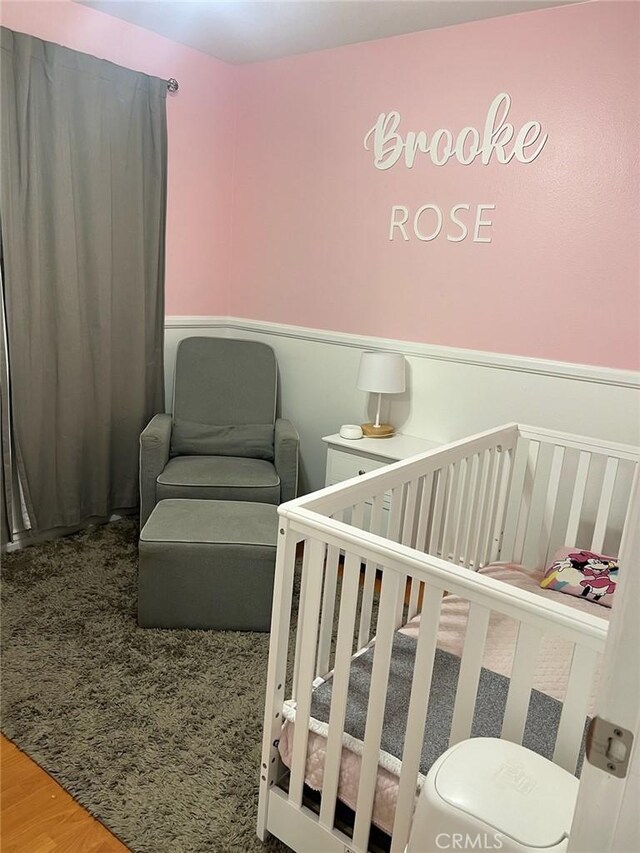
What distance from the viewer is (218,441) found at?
3223mm

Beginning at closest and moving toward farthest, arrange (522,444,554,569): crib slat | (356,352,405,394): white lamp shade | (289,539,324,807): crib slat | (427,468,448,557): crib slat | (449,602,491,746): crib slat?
(449,602,491,746): crib slat
(289,539,324,807): crib slat
(427,468,448,557): crib slat
(522,444,554,569): crib slat
(356,352,405,394): white lamp shade

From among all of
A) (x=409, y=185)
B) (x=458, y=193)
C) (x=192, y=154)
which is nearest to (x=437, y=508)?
(x=458, y=193)

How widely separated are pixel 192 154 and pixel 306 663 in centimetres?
279

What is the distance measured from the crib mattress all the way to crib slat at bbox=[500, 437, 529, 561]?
269 mm

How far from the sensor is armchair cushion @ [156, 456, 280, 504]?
9.27ft

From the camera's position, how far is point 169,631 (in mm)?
2412

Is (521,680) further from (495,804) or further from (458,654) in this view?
(458,654)

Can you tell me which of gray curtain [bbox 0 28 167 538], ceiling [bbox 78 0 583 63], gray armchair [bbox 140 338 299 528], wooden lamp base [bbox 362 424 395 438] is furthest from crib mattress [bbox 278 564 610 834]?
ceiling [bbox 78 0 583 63]

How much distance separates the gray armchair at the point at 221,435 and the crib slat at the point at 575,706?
→ 1.83 meters

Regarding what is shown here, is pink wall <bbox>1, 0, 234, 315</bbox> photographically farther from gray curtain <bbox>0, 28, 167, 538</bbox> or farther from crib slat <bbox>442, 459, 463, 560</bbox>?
crib slat <bbox>442, 459, 463, 560</bbox>

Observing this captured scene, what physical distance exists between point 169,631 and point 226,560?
1.13ft

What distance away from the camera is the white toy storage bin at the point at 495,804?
977 mm

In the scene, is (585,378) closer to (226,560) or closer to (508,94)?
(508,94)

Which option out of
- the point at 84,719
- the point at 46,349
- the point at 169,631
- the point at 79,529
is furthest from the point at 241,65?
the point at 84,719
